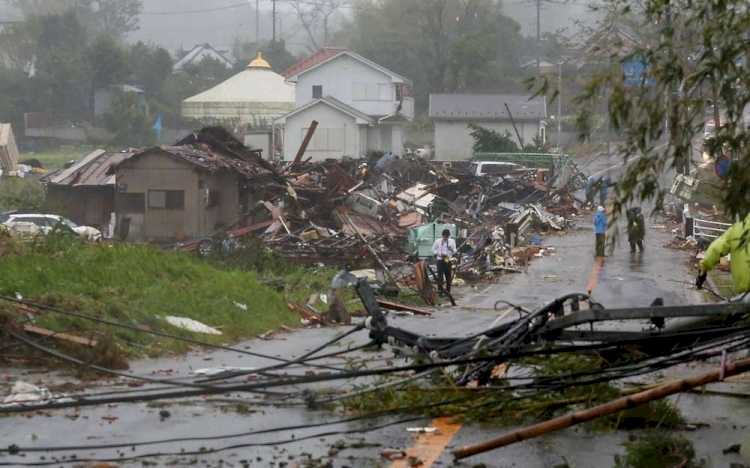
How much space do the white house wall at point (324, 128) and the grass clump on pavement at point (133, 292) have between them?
Result: 45623 mm

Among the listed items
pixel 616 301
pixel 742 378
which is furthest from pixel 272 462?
pixel 616 301

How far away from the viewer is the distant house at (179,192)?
36.6 m

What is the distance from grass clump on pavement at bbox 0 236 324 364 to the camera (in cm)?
1425

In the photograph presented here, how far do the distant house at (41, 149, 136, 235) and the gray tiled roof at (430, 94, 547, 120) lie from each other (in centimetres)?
3246

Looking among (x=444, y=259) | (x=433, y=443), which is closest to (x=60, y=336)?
(x=433, y=443)

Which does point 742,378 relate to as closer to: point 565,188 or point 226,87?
point 565,188

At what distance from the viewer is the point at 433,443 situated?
8.25 meters

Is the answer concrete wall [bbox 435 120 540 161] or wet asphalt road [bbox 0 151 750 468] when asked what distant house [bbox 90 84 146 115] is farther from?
wet asphalt road [bbox 0 151 750 468]

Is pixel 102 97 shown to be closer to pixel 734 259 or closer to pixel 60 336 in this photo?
pixel 60 336

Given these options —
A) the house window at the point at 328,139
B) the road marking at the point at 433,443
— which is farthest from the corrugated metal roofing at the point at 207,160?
the road marking at the point at 433,443

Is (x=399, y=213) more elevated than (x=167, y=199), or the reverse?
(x=167, y=199)

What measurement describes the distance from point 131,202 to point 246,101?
43.0 m

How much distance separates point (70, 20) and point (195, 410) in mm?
80222

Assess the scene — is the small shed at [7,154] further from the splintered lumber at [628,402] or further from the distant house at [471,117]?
the splintered lumber at [628,402]
